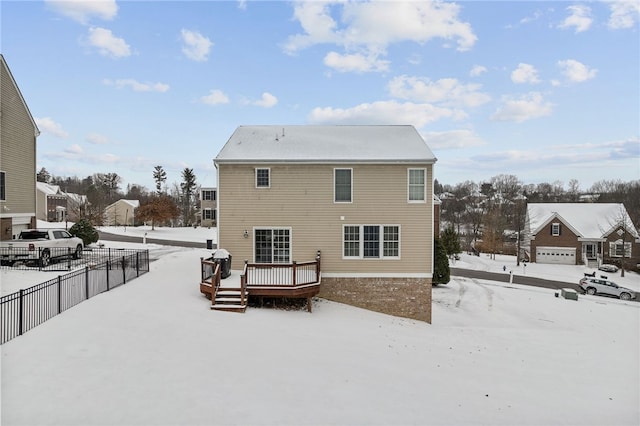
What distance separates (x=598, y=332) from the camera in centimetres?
1627

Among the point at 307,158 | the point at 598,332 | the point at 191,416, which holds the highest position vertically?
the point at 307,158

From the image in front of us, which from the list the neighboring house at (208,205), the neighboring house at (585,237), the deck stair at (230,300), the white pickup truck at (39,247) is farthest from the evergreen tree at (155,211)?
the neighboring house at (585,237)

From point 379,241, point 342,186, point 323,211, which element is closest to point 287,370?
point 323,211

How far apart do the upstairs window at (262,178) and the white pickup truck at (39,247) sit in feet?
31.4

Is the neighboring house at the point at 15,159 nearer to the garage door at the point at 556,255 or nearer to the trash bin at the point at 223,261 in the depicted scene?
the trash bin at the point at 223,261

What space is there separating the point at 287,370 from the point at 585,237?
42.7 m

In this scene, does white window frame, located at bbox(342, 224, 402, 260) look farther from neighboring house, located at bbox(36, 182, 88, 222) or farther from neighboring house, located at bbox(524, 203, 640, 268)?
neighboring house, located at bbox(36, 182, 88, 222)

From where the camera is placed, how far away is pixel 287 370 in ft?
24.9

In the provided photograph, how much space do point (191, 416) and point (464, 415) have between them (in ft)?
15.3

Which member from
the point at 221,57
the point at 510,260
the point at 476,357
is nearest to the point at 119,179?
the point at 221,57

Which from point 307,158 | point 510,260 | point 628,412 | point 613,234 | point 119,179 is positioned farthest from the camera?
point 119,179

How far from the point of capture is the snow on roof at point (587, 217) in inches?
1543

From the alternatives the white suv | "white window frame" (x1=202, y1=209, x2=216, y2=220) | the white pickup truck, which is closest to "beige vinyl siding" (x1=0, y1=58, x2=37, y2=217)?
the white pickup truck

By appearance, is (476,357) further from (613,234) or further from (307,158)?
(613,234)
